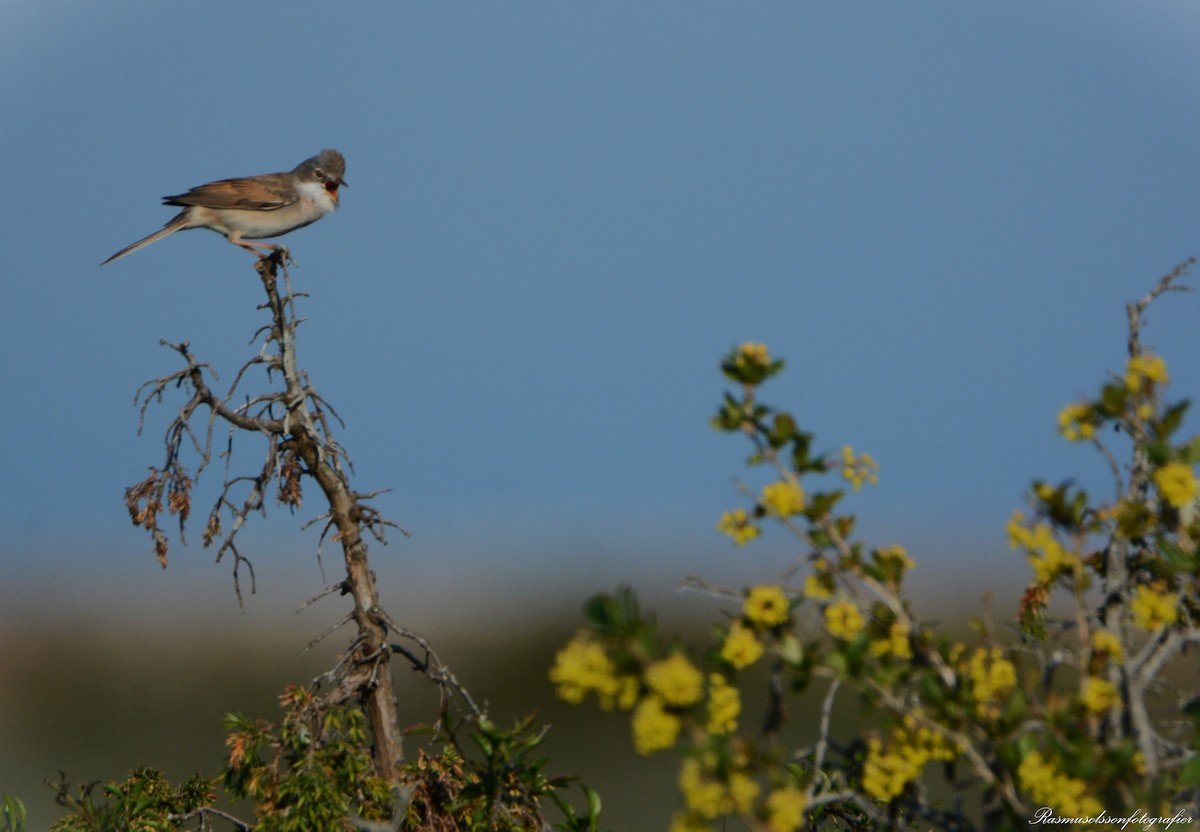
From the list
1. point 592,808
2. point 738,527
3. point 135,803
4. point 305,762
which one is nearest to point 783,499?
point 738,527

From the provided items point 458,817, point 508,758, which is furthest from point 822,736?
point 458,817

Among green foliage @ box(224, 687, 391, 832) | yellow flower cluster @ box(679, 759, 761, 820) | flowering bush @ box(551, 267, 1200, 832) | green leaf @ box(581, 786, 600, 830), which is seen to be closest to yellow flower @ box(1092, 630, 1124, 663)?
flowering bush @ box(551, 267, 1200, 832)

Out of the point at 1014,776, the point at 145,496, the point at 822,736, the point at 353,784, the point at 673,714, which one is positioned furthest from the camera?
the point at 145,496

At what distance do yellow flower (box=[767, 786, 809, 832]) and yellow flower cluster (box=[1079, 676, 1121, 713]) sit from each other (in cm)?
83

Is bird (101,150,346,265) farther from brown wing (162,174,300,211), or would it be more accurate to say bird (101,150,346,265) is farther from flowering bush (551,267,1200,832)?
flowering bush (551,267,1200,832)

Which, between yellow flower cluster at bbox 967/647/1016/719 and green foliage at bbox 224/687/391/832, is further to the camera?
green foliage at bbox 224/687/391/832

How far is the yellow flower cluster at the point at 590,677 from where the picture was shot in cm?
266

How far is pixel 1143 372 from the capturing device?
3.12m

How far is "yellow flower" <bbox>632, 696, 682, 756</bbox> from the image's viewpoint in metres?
2.61

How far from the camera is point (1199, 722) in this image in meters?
2.83

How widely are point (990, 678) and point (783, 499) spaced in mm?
702

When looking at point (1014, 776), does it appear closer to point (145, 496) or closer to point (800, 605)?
point (800, 605)

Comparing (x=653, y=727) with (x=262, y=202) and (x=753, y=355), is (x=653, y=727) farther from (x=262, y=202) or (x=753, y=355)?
(x=262, y=202)

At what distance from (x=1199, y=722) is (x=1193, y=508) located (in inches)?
29.9
